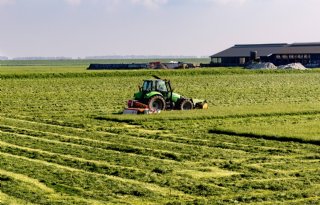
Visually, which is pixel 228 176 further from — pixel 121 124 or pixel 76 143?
pixel 121 124

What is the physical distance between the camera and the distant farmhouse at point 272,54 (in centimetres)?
9281

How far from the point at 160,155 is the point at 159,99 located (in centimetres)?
1086

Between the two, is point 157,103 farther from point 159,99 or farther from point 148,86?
point 148,86

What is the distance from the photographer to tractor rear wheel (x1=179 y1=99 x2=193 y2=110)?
2712 cm

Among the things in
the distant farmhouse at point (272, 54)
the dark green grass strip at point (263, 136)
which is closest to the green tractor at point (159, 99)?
the dark green grass strip at point (263, 136)

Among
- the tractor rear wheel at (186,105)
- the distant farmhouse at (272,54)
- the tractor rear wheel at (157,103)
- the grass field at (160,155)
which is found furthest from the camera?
the distant farmhouse at (272,54)

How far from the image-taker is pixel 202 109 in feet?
88.2

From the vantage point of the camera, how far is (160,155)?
15.7 meters

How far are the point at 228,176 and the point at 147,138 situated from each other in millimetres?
6015

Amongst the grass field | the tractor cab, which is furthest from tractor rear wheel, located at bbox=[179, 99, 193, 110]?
the grass field

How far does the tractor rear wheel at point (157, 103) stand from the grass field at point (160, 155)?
1629 mm

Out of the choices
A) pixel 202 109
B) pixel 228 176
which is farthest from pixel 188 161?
pixel 202 109

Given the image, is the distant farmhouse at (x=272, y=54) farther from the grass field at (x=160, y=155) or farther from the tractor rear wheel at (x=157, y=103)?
the grass field at (x=160, y=155)

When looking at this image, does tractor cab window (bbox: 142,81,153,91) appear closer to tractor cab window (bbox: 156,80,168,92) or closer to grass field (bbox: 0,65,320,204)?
tractor cab window (bbox: 156,80,168,92)
